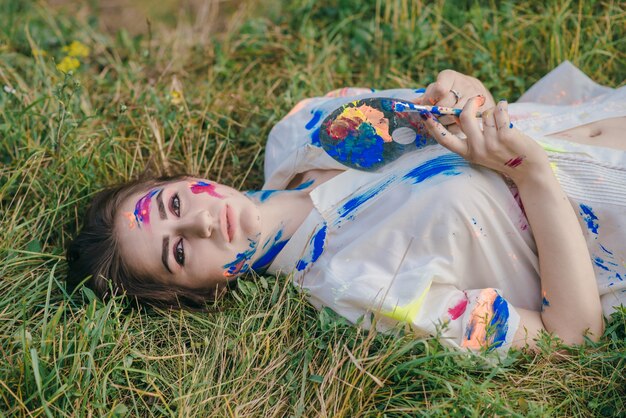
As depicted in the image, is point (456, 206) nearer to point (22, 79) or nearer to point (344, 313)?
point (344, 313)

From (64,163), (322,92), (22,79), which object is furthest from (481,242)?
(22,79)

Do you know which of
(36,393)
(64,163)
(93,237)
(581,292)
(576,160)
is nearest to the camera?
(36,393)

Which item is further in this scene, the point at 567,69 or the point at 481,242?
the point at 567,69

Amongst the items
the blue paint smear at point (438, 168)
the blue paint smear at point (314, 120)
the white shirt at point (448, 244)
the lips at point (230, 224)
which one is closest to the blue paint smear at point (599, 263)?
the white shirt at point (448, 244)

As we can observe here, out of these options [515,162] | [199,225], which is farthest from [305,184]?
[515,162]

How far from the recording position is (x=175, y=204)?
2494mm

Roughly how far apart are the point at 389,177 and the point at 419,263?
1.15 feet

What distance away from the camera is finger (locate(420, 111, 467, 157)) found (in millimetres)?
2215

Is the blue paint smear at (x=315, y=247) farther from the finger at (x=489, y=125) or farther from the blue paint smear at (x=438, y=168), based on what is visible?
the finger at (x=489, y=125)

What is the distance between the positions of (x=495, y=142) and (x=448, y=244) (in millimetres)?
398

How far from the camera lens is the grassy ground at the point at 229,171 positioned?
2.17 metres

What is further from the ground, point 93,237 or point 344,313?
point 93,237

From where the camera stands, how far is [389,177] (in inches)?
96.4

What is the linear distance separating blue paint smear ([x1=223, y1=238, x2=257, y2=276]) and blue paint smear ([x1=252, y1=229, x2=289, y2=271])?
0.07 meters
